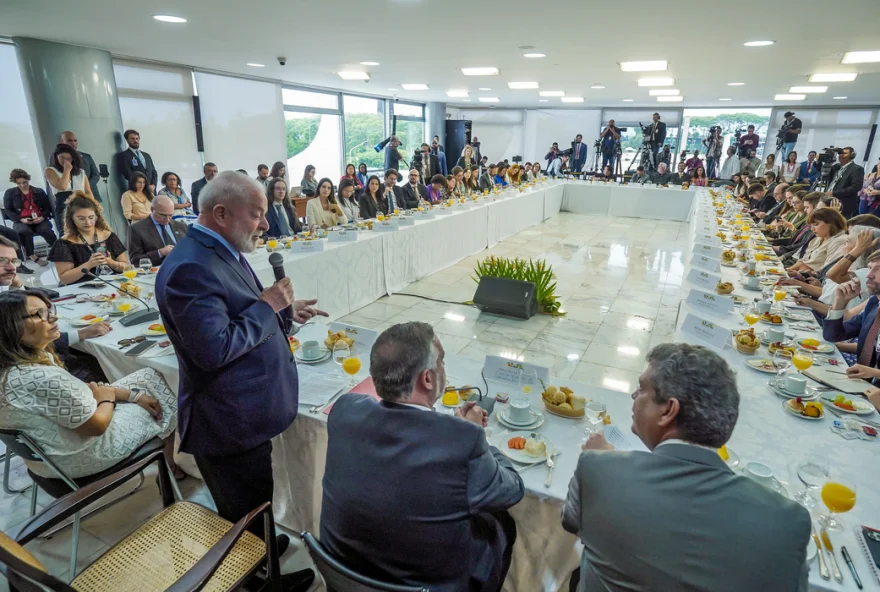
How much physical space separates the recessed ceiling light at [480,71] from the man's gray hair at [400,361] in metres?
6.88

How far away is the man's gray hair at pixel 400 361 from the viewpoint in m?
1.12

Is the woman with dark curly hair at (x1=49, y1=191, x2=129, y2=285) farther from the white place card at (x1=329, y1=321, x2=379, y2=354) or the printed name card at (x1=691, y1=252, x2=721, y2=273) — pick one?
the printed name card at (x1=691, y1=252, x2=721, y2=273)

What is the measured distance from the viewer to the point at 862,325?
7.74 feet

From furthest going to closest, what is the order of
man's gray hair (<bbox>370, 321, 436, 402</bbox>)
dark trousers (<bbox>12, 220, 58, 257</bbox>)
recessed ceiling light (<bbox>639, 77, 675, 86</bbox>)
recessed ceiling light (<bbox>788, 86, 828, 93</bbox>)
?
recessed ceiling light (<bbox>788, 86, 828, 93</bbox>) < recessed ceiling light (<bbox>639, 77, 675, 86</bbox>) < dark trousers (<bbox>12, 220, 58, 257</bbox>) < man's gray hair (<bbox>370, 321, 436, 402</bbox>)

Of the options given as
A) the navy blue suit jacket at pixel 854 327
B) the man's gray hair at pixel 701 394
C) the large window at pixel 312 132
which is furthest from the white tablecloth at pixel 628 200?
the man's gray hair at pixel 701 394

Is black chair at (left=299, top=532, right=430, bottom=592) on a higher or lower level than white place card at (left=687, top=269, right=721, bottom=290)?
lower

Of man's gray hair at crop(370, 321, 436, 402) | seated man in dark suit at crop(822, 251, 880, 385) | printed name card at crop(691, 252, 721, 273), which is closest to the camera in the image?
man's gray hair at crop(370, 321, 436, 402)

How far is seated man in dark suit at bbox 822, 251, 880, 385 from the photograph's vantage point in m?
2.13

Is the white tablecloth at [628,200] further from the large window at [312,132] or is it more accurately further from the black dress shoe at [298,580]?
the black dress shoe at [298,580]

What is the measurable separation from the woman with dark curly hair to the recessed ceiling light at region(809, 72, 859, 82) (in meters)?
9.03

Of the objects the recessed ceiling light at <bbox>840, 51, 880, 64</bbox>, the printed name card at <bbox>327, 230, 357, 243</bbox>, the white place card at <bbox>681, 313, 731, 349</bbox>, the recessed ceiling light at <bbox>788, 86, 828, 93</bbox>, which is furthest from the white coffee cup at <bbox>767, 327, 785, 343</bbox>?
the recessed ceiling light at <bbox>788, 86, 828, 93</bbox>

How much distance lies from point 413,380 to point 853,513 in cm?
124

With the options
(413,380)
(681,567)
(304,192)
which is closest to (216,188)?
(413,380)

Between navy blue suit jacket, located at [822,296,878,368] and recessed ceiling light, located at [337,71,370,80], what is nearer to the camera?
navy blue suit jacket, located at [822,296,878,368]
